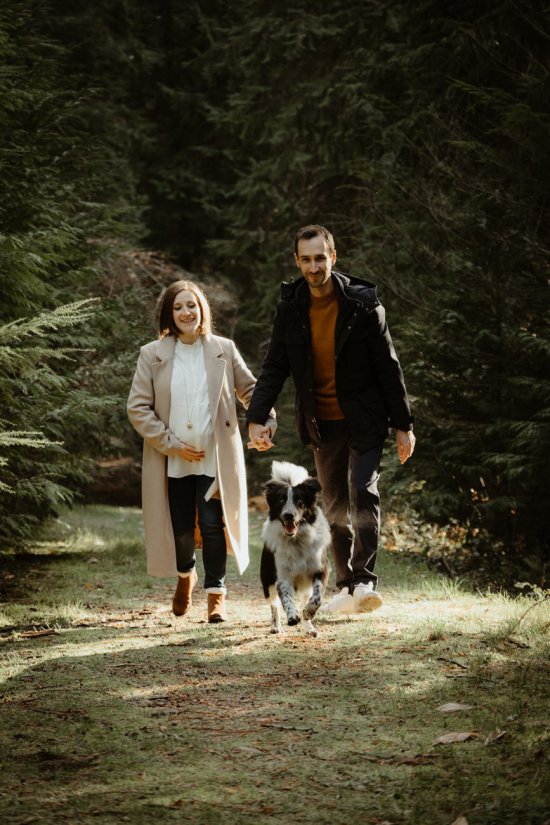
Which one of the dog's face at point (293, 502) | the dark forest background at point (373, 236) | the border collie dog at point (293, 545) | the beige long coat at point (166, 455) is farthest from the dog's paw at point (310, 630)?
the dark forest background at point (373, 236)

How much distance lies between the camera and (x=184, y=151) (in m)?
20.8

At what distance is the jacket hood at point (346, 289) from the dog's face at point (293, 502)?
1.22m

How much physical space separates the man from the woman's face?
2.23 feet

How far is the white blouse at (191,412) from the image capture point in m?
5.93

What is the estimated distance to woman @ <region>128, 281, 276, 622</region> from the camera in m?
5.93

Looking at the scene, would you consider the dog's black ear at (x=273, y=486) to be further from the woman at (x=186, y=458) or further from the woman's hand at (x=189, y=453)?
the woman's hand at (x=189, y=453)

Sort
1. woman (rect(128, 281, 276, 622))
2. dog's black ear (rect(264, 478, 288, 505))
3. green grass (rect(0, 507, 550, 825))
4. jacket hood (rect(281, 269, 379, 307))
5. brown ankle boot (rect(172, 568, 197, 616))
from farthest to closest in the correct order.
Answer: brown ankle boot (rect(172, 568, 197, 616)), woman (rect(128, 281, 276, 622)), dog's black ear (rect(264, 478, 288, 505)), jacket hood (rect(281, 269, 379, 307)), green grass (rect(0, 507, 550, 825))

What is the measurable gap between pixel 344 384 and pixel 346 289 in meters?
0.62

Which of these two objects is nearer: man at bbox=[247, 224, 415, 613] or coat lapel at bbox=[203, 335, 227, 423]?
man at bbox=[247, 224, 415, 613]

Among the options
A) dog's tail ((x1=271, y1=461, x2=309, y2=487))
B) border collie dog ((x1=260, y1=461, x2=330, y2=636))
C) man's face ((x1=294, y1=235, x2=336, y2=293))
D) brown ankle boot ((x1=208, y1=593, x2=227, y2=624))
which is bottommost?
brown ankle boot ((x1=208, y1=593, x2=227, y2=624))

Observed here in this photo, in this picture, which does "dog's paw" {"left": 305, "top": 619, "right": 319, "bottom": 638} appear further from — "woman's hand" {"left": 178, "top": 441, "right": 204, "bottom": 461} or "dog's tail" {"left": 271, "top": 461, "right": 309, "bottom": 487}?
"woman's hand" {"left": 178, "top": 441, "right": 204, "bottom": 461}

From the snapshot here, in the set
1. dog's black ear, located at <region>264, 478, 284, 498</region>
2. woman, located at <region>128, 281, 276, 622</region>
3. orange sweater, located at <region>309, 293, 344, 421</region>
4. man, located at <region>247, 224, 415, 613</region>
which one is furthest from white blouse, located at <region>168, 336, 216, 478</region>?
orange sweater, located at <region>309, 293, 344, 421</region>

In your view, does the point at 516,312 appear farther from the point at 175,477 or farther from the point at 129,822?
the point at 129,822

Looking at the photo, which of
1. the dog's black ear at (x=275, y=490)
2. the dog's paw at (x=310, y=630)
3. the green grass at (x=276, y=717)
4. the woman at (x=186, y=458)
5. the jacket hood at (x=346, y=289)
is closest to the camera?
the green grass at (x=276, y=717)
